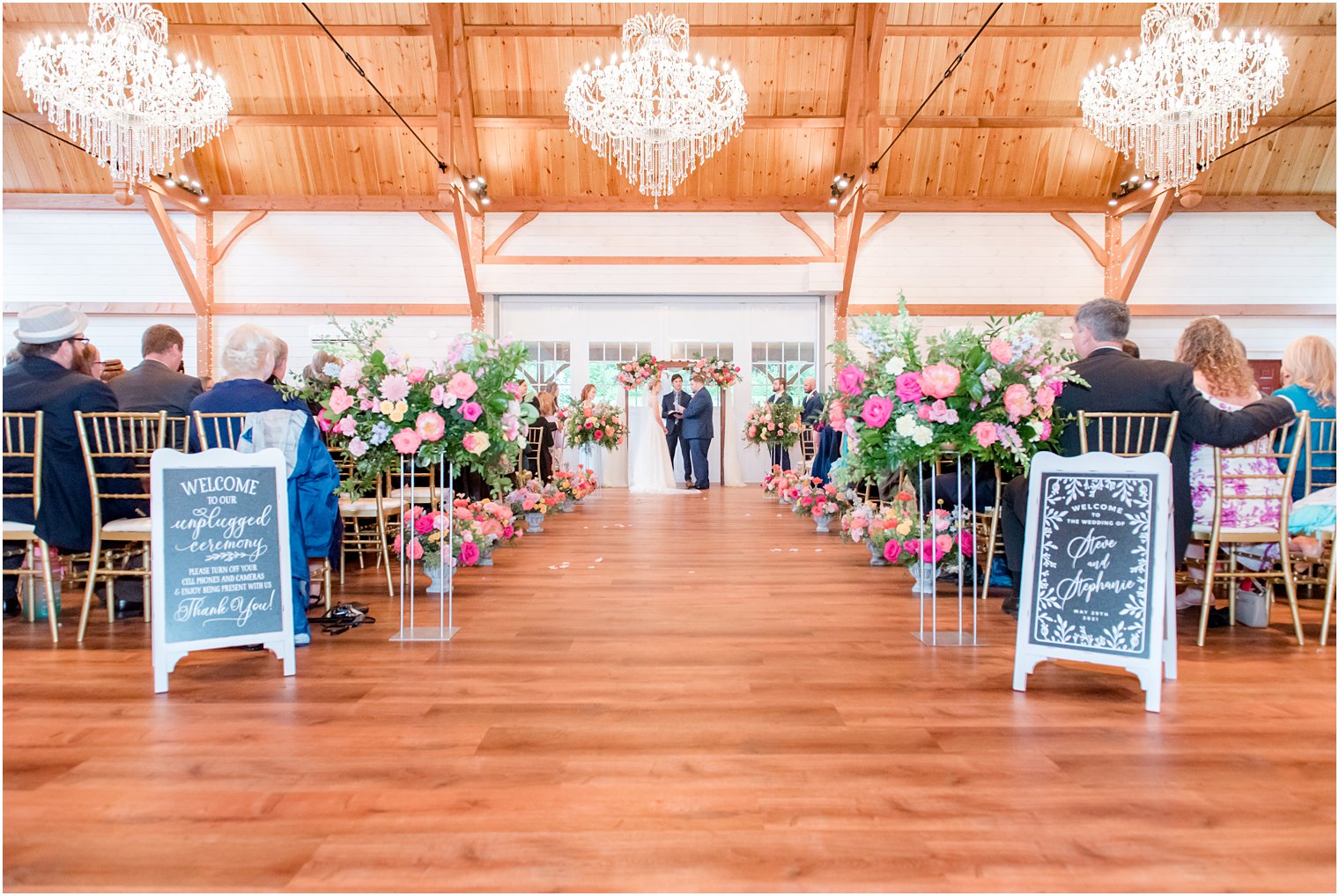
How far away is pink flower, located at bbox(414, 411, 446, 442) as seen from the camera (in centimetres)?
354

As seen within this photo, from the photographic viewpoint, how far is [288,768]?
2.13 meters

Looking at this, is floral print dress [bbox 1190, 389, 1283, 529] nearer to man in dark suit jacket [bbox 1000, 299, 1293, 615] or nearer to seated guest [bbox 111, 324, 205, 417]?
man in dark suit jacket [bbox 1000, 299, 1293, 615]

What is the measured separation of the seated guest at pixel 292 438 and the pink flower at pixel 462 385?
0.57 meters

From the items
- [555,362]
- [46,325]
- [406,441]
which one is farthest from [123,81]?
[555,362]

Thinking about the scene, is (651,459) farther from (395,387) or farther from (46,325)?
(46,325)

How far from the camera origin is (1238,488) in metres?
3.60

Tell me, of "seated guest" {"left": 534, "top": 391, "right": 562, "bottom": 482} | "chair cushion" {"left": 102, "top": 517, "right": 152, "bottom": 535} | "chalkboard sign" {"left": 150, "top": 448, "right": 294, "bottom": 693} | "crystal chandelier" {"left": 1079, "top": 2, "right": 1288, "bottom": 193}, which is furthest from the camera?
"seated guest" {"left": 534, "top": 391, "right": 562, "bottom": 482}

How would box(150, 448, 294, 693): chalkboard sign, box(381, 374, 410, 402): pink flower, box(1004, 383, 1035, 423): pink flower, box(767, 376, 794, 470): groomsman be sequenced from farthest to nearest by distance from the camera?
1. box(767, 376, 794, 470): groomsman
2. box(381, 374, 410, 402): pink flower
3. box(1004, 383, 1035, 423): pink flower
4. box(150, 448, 294, 693): chalkboard sign

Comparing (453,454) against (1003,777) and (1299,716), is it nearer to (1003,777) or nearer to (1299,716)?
(1003,777)

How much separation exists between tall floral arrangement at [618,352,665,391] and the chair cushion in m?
7.89

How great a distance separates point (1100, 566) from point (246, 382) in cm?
323

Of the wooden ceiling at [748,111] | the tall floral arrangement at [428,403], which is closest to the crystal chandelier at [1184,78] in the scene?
the wooden ceiling at [748,111]

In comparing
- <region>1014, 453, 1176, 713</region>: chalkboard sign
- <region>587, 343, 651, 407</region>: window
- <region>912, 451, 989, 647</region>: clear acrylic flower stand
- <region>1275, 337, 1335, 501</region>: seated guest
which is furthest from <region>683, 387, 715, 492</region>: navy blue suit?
<region>1014, 453, 1176, 713</region>: chalkboard sign

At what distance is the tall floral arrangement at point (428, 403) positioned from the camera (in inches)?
139
